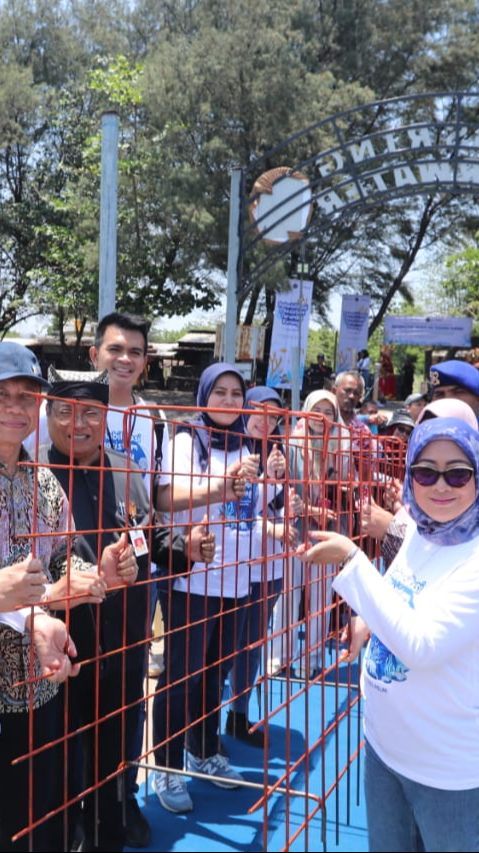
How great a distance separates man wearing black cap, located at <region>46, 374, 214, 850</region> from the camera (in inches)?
91.2

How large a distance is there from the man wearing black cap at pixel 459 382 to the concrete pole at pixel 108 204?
3599mm

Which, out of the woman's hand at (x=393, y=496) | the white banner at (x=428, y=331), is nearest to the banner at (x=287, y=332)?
the woman's hand at (x=393, y=496)

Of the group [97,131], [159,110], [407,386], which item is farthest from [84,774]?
[407,386]

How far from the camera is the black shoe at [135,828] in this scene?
271 centimetres

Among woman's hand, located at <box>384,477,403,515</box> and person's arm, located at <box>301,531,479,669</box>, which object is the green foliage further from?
person's arm, located at <box>301,531,479,669</box>

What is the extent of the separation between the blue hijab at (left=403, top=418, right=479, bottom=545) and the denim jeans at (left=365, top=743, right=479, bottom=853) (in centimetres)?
57

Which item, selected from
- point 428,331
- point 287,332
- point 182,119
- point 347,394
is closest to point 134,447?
point 347,394

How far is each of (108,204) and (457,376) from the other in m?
4.08

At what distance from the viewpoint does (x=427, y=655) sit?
1.71m

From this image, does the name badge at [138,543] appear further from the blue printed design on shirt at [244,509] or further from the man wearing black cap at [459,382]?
the man wearing black cap at [459,382]

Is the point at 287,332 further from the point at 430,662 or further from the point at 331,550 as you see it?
the point at 430,662

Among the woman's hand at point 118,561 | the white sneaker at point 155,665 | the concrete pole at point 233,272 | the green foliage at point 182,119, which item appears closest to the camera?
the woman's hand at point 118,561

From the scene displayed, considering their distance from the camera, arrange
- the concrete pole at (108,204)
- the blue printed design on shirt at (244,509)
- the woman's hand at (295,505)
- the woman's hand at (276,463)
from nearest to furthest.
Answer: the woman's hand at (295,505)
the woman's hand at (276,463)
the blue printed design on shirt at (244,509)
the concrete pole at (108,204)

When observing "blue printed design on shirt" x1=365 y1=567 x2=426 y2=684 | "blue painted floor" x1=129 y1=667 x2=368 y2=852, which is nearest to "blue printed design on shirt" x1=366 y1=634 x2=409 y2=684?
"blue printed design on shirt" x1=365 y1=567 x2=426 y2=684
